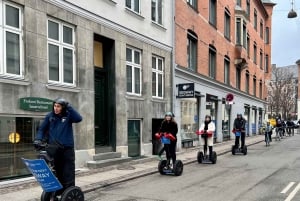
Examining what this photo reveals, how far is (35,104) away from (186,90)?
377 inches

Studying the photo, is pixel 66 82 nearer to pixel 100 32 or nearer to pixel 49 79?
pixel 49 79

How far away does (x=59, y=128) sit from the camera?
21.1 feet

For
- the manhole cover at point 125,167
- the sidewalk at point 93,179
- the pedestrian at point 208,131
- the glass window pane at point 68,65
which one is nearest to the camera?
the sidewalk at point 93,179

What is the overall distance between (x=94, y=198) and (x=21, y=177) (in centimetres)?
262

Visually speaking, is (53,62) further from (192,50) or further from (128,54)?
(192,50)

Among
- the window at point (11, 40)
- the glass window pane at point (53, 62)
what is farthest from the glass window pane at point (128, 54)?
the window at point (11, 40)

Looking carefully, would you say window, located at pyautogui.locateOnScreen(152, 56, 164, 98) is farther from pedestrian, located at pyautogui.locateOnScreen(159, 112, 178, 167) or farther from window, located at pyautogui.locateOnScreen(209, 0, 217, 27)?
window, located at pyautogui.locateOnScreen(209, 0, 217, 27)

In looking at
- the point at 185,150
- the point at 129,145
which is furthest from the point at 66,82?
the point at 185,150

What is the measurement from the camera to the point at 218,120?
2734 cm

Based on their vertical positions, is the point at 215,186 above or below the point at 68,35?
below

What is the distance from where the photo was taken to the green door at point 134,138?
51.2ft

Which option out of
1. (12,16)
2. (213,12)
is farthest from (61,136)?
(213,12)

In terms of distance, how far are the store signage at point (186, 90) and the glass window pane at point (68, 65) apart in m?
7.67

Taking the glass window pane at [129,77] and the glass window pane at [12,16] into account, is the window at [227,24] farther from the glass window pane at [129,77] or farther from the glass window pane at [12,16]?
the glass window pane at [12,16]
